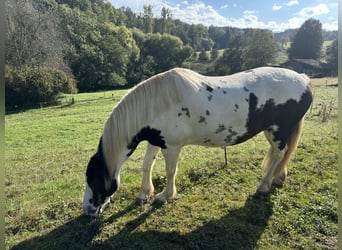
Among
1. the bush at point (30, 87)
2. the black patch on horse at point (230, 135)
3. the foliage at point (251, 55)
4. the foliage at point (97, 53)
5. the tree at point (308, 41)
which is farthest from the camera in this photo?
the tree at point (308, 41)

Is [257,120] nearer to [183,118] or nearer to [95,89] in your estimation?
[183,118]

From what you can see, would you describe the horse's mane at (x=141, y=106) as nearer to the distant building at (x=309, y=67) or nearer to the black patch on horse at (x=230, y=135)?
the black patch on horse at (x=230, y=135)

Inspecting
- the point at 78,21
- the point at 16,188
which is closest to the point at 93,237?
the point at 16,188

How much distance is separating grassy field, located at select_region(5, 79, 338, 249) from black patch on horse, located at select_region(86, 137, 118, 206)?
0.37m

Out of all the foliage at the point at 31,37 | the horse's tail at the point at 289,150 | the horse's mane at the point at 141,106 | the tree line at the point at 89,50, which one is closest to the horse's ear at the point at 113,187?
the horse's mane at the point at 141,106

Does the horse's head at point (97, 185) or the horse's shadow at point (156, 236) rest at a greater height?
the horse's head at point (97, 185)

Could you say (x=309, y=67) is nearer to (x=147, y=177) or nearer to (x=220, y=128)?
(x=220, y=128)

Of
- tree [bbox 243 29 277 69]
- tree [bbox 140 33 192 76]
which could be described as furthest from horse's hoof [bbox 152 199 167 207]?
tree [bbox 140 33 192 76]

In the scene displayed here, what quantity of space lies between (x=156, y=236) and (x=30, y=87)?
936 inches

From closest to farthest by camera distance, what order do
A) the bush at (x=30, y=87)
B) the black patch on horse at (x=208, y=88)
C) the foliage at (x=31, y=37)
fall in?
1. the black patch on horse at (x=208, y=88)
2. the bush at (x=30, y=87)
3. the foliage at (x=31, y=37)

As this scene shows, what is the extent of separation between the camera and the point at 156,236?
3666mm

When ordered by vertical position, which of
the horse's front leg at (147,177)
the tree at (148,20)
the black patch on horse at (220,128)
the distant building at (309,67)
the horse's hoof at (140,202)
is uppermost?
the tree at (148,20)

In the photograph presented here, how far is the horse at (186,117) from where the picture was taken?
3.94 meters

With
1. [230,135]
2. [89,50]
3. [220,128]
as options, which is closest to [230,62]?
A: [89,50]
